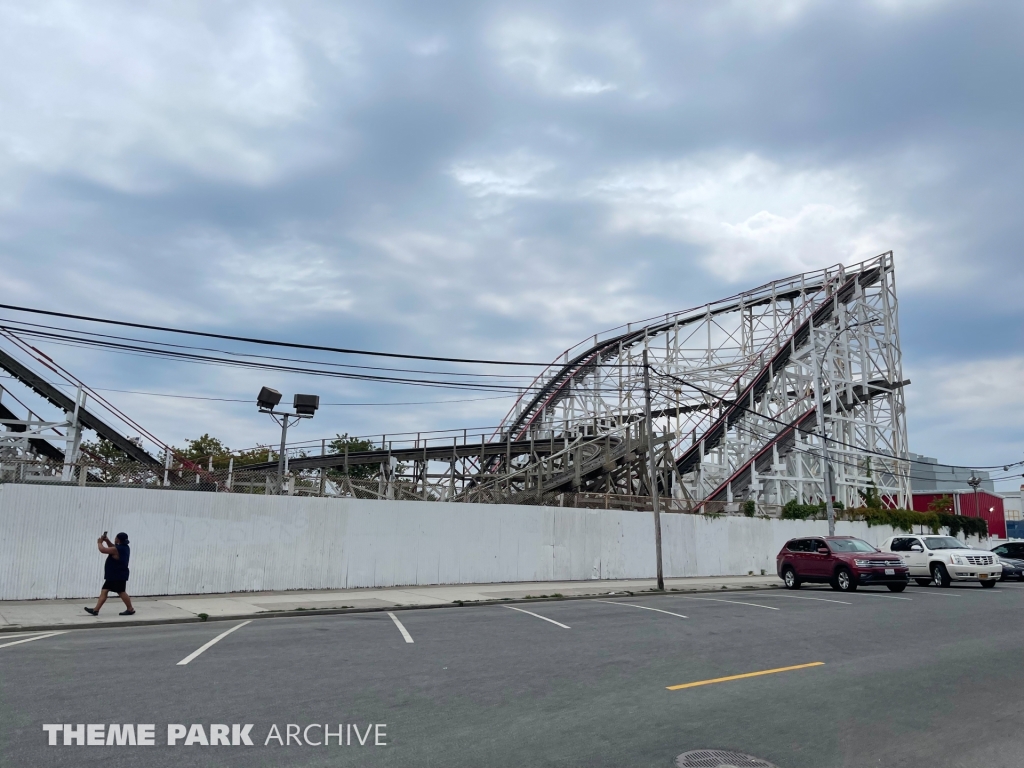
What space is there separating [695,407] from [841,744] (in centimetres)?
4368

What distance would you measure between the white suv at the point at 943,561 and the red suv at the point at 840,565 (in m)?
3.01

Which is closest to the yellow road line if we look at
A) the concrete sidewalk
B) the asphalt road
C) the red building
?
the asphalt road

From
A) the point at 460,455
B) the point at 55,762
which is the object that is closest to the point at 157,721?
the point at 55,762

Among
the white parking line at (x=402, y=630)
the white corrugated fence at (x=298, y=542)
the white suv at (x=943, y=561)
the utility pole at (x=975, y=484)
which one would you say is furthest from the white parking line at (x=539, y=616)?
the utility pole at (x=975, y=484)

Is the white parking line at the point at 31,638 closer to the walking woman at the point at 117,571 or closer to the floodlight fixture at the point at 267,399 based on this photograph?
the walking woman at the point at 117,571

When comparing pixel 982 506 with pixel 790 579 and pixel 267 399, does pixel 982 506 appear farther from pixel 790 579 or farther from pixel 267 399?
pixel 267 399

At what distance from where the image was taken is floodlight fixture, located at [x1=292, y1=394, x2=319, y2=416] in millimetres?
20438

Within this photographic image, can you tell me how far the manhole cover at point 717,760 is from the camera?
5.67 metres

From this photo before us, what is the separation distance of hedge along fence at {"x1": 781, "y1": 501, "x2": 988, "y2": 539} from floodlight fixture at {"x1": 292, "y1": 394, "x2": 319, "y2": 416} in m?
22.8

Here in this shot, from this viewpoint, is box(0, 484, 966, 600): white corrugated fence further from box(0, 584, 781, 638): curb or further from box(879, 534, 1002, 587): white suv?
box(879, 534, 1002, 587): white suv

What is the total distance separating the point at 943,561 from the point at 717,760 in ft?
74.5

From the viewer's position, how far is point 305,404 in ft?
67.3

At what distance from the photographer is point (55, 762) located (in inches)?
217

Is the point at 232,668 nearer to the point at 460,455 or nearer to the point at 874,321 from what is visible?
the point at 460,455
